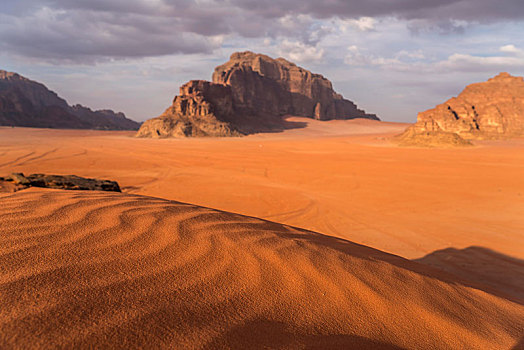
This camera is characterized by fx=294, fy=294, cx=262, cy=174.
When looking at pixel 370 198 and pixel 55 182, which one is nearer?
pixel 55 182

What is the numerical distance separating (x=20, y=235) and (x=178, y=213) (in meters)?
1.06

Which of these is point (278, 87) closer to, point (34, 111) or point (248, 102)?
point (248, 102)

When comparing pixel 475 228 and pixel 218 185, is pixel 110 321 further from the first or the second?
pixel 218 185

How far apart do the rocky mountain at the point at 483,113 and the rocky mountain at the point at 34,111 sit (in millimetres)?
77193

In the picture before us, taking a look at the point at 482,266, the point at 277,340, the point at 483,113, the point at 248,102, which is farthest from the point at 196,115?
the point at 277,340

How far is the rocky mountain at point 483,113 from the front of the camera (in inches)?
1574

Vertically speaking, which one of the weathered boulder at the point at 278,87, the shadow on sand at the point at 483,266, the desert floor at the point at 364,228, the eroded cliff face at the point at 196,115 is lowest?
the shadow on sand at the point at 483,266

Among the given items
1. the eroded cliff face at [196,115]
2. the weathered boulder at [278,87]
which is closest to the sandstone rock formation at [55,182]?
the eroded cliff face at [196,115]

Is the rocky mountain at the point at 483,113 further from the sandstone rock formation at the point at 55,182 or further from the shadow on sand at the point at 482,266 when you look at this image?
the sandstone rock formation at the point at 55,182

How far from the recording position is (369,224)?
5742mm

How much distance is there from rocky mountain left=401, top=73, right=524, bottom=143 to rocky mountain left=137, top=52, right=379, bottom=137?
110 feet

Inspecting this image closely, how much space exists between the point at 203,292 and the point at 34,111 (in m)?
106

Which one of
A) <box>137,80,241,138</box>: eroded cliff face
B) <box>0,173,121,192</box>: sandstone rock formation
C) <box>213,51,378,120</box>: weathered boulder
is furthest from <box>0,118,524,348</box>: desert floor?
<box>213,51,378,120</box>: weathered boulder

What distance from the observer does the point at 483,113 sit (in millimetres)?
43344
